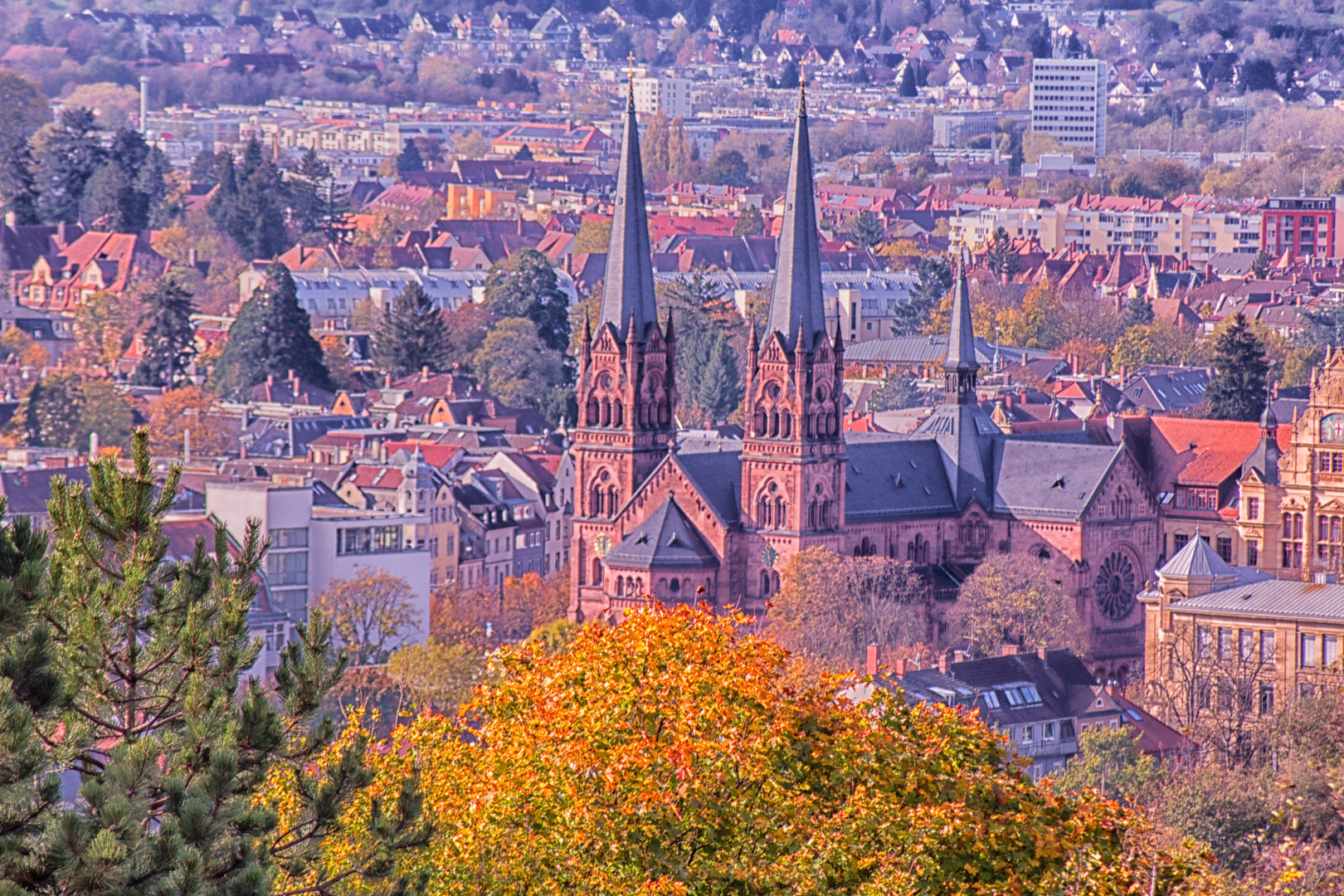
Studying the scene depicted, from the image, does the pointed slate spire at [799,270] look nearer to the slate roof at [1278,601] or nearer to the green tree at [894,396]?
the slate roof at [1278,601]

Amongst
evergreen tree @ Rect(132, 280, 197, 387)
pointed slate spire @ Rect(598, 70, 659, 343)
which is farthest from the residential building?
evergreen tree @ Rect(132, 280, 197, 387)

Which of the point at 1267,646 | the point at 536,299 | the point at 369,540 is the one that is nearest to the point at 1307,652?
the point at 1267,646

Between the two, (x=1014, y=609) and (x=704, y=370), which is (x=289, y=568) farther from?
(x=704, y=370)

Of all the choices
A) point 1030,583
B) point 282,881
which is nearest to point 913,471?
point 1030,583

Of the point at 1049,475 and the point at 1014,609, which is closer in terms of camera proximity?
the point at 1014,609

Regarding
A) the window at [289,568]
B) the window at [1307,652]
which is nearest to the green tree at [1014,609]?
the window at [1307,652]

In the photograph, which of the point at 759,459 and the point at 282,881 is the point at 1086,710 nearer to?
the point at 759,459

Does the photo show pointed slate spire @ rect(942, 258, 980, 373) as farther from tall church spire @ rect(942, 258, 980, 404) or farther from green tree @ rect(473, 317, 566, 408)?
green tree @ rect(473, 317, 566, 408)
